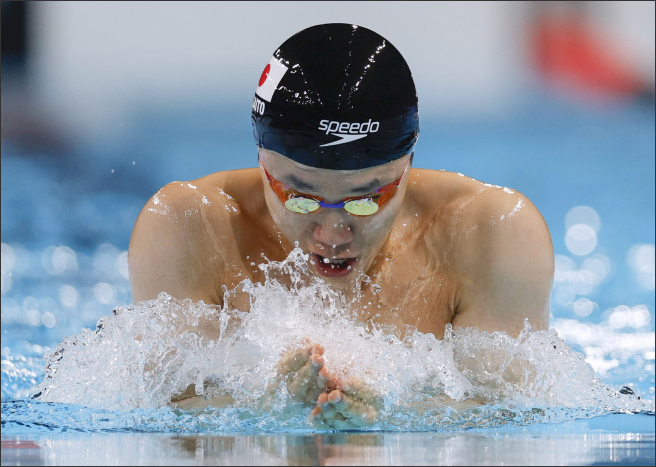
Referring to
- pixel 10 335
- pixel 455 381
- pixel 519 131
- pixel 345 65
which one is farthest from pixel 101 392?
pixel 519 131

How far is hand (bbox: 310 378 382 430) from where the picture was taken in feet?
4.58

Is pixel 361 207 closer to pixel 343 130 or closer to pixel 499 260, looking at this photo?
pixel 343 130

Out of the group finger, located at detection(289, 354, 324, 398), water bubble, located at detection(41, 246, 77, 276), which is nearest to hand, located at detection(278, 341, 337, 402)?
finger, located at detection(289, 354, 324, 398)

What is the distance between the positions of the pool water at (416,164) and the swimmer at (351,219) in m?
0.29

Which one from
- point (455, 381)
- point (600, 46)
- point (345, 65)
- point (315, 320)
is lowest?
point (455, 381)

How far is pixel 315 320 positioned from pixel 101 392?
562 millimetres

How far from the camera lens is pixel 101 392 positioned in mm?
1817

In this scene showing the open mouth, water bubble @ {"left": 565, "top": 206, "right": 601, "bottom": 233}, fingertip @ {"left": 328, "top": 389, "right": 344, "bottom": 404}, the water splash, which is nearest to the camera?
fingertip @ {"left": 328, "top": 389, "right": 344, "bottom": 404}

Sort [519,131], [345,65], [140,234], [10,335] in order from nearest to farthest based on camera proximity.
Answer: [345,65] < [140,234] < [10,335] < [519,131]

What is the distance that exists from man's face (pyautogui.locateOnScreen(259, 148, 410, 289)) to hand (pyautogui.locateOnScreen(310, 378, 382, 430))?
0.42 m

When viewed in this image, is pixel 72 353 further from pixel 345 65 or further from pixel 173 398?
pixel 345 65

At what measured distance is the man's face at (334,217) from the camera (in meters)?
1.73

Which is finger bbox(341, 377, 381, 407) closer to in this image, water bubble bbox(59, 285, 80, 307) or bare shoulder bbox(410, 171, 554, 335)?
bare shoulder bbox(410, 171, 554, 335)

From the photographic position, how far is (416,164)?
17.7 feet
